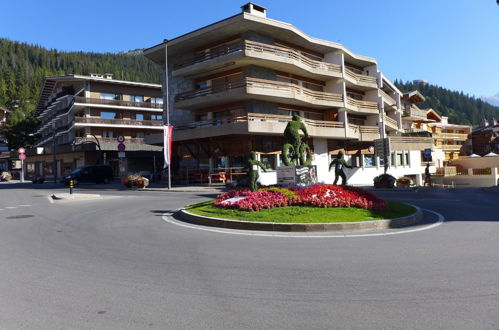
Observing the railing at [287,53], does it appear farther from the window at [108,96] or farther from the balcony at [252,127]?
the window at [108,96]

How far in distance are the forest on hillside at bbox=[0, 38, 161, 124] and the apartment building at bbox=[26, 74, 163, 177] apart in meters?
55.9

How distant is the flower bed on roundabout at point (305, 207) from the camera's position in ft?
32.8

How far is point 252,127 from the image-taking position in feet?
86.0

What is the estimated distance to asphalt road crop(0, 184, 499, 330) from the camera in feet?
12.8

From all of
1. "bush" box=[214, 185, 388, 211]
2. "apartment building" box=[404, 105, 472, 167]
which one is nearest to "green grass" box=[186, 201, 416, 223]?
"bush" box=[214, 185, 388, 211]

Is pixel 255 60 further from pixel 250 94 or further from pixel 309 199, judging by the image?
pixel 309 199

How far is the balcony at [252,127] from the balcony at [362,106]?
398cm

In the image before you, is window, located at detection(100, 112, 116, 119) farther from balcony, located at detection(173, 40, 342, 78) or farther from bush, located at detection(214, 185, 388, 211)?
bush, located at detection(214, 185, 388, 211)

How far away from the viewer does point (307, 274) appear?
5.47 m

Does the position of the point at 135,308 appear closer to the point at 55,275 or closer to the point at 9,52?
the point at 55,275

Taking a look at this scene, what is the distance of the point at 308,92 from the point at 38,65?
159 meters

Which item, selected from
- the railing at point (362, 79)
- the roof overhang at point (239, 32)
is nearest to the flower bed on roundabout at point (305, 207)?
the roof overhang at point (239, 32)

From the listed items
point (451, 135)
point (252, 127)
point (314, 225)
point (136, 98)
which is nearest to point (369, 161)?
point (252, 127)

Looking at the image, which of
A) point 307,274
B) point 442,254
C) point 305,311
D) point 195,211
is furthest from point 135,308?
point 195,211
